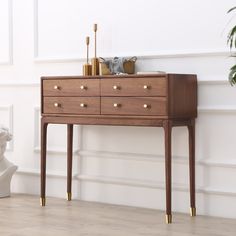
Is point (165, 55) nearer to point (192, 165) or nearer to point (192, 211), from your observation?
point (192, 165)

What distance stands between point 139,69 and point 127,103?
1.57ft

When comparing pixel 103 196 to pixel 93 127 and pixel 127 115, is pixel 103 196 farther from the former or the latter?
pixel 127 115

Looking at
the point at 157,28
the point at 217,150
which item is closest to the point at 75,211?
the point at 217,150

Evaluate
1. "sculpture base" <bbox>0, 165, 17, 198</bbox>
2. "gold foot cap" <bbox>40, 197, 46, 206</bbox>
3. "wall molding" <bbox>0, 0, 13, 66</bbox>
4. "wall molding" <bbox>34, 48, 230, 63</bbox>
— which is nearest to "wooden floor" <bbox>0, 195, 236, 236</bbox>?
"gold foot cap" <bbox>40, 197, 46, 206</bbox>

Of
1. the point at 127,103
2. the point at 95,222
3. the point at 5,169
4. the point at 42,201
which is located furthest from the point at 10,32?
the point at 95,222

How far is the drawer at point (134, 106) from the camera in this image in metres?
3.91

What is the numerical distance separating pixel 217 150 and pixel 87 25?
133cm

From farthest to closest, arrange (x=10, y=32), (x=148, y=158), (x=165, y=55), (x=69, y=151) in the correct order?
1. (x=10, y=32)
2. (x=69, y=151)
3. (x=148, y=158)
4. (x=165, y=55)

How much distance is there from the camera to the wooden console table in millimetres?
3891

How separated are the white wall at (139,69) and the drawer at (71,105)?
1.32 ft

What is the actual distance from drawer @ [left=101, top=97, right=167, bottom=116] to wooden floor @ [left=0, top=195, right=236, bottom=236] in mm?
650

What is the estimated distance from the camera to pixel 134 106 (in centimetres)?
402

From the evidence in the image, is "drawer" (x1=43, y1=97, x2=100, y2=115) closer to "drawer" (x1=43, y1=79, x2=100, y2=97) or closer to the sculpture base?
"drawer" (x1=43, y1=79, x2=100, y2=97)

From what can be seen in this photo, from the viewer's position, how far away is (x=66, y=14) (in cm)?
482
